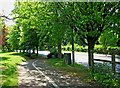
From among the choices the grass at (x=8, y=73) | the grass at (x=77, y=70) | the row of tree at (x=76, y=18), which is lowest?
the grass at (x=77, y=70)

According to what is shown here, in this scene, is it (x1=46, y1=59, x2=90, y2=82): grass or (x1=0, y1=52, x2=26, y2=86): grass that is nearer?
(x1=0, y1=52, x2=26, y2=86): grass

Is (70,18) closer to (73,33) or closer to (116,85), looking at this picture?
(73,33)

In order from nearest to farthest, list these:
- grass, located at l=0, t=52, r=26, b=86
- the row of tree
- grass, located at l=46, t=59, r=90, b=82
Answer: grass, located at l=0, t=52, r=26, b=86, grass, located at l=46, t=59, r=90, b=82, the row of tree

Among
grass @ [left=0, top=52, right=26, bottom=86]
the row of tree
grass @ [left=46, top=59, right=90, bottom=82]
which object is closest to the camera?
grass @ [left=0, top=52, right=26, bottom=86]

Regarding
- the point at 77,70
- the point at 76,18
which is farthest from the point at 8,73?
the point at 76,18

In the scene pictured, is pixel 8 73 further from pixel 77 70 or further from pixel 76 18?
pixel 76 18

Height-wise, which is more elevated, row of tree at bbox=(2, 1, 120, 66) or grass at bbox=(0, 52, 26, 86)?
row of tree at bbox=(2, 1, 120, 66)

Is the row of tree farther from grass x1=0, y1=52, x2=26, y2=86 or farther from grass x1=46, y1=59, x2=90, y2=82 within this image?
grass x1=0, y1=52, x2=26, y2=86

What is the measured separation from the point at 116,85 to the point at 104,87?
1.32 ft

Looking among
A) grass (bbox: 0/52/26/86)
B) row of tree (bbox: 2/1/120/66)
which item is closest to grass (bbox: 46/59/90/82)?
row of tree (bbox: 2/1/120/66)

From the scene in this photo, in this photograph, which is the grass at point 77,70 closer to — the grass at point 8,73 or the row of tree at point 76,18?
the row of tree at point 76,18

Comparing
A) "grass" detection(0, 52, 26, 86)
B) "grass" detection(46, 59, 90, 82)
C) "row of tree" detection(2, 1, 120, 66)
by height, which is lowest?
"grass" detection(46, 59, 90, 82)

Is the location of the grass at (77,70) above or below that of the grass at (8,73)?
below

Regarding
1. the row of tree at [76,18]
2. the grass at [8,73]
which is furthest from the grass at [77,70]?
the grass at [8,73]
